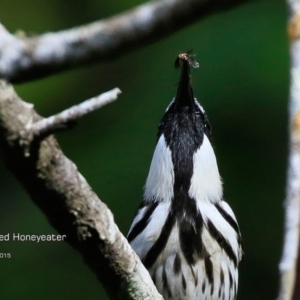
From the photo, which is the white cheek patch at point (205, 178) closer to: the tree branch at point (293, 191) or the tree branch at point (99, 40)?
the tree branch at point (293, 191)

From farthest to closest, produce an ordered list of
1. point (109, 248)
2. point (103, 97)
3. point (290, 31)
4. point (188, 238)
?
1. point (188, 238)
2. point (290, 31)
3. point (109, 248)
4. point (103, 97)

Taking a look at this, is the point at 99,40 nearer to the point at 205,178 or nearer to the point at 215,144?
the point at 205,178

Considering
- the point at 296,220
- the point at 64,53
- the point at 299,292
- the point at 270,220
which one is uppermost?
the point at 270,220

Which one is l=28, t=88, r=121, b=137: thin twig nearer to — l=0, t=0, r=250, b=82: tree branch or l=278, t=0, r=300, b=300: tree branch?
l=0, t=0, r=250, b=82: tree branch

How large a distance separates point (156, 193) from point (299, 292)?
130 cm

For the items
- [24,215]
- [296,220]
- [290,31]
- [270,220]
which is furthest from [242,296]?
[296,220]

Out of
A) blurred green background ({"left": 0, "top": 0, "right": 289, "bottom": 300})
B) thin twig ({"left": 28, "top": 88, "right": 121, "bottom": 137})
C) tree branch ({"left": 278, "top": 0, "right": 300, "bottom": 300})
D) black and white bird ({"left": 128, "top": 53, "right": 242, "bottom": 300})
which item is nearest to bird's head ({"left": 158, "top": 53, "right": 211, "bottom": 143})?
black and white bird ({"left": 128, "top": 53, "right": 242, "bottom": 300})

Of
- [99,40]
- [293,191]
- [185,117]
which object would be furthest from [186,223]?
[99,40]

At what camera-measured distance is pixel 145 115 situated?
370 centimetres

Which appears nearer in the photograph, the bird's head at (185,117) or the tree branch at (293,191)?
the tree branch at (293,191)

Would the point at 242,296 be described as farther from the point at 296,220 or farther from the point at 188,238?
the point at 296,220

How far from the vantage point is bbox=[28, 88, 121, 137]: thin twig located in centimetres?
114

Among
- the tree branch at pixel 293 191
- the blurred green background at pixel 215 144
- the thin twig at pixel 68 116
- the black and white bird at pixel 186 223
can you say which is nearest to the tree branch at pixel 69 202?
the thin twig at pixel 68 116

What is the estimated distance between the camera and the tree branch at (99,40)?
36.3 inches
